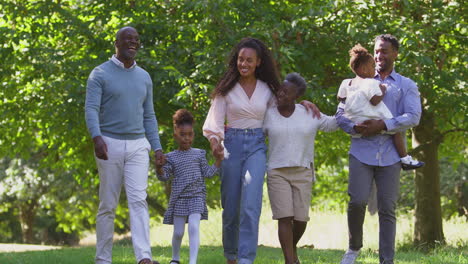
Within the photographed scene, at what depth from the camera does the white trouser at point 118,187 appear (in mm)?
6488

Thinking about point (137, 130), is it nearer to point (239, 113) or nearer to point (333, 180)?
point (239, 113)

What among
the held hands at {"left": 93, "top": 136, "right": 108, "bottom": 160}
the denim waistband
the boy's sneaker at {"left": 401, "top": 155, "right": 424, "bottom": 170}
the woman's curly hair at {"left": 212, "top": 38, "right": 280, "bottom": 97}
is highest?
the woman's curly hair at {"left": 212, "top": 38, "right": 280, "bottom": 97}

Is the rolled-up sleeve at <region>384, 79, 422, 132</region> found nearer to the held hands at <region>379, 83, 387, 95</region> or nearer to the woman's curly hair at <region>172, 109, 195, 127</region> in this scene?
the held hands at <region>379, 83, 387, 95</region>

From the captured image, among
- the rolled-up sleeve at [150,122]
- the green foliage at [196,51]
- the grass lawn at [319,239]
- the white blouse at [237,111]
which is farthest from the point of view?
the green foliage at [196,51]

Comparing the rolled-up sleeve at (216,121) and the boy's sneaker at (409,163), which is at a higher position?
the rolled-up sleeve at (216,121)

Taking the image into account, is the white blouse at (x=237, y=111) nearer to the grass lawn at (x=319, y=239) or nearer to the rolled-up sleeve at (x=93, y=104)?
the rolled-up sleeve at (x=93, y=104)

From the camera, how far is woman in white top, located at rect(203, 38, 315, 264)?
6371 millimetres

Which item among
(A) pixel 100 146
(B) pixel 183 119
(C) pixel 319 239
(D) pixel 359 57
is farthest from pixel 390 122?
(C) pixel 319 239

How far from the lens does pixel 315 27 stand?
476 inches

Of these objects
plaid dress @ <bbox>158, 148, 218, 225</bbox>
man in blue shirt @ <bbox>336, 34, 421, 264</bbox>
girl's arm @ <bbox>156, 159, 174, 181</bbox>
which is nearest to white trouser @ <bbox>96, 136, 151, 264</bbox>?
girl's arm @ <bbox>156, 159, 174, 181</bbox>

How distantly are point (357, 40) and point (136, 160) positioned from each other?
5.96 meters

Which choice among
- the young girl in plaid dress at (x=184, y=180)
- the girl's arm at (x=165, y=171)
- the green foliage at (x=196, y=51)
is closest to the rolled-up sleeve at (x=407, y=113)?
the young girl in plaid dress at (x=184, y=180)

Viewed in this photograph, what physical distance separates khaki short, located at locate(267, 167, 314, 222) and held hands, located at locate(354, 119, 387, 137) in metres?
0.60

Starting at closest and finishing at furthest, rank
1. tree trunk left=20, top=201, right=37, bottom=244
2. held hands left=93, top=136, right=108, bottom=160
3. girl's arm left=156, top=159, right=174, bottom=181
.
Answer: held hands left=93, top=136, right=108, bottom=160 < girl's arm left=156, top=159, right=174, bottom=181 < tree trunk left=20, top=201, right=37, bottom=244
